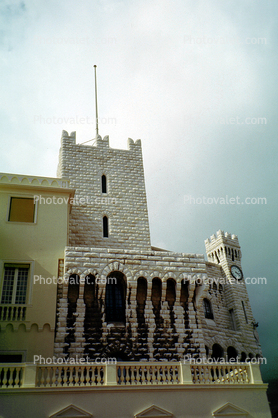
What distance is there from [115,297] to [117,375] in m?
4.99

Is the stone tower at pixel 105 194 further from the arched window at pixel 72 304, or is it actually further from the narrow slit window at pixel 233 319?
the narrow slit window at pixel 233 319

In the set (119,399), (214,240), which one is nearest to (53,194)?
(119,399)

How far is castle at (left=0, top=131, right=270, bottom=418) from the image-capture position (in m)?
13.2

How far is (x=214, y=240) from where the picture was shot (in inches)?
1506

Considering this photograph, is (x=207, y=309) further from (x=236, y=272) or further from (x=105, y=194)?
(x=105, y=194)

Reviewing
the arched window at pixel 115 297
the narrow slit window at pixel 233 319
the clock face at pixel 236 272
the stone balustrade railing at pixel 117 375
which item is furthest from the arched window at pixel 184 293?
the clock face at pixel 236 272

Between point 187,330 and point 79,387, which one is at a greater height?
point 187,330

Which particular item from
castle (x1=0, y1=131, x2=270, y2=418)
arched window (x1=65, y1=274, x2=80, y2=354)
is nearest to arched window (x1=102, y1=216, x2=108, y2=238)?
castle (x1=0, y1=131, x2=270, y2=418)

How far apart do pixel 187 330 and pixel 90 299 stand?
15.7 feet

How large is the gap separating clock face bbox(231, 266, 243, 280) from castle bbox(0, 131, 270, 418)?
50.4 ft

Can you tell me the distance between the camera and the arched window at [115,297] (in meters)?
18.0

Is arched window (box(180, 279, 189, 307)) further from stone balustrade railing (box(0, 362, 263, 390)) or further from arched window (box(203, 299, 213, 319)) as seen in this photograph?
arched window (box(203, 299, 213, 319))

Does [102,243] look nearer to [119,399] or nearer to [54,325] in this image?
[54,325]

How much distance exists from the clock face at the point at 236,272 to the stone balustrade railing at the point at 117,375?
2030cm
